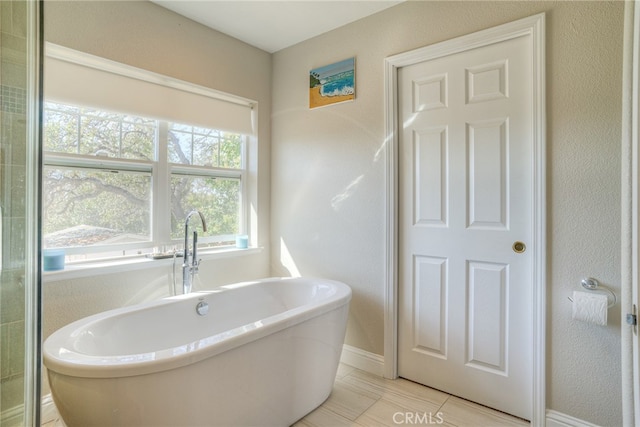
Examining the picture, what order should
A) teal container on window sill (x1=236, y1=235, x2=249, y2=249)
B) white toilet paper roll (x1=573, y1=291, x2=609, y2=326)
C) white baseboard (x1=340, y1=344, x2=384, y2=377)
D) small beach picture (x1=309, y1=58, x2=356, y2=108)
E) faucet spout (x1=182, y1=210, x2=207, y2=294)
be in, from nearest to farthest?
white toilet paper roll (x1=573, y1=291, x2=609, y2=326) → faucet spout (x1=182, y1=210, x2=207, y2=294) → white baseboard (x1=340, y1=344, x2=384, y2=377) → small beach picture (x1=309, y1=58, x2=356, y2=108) → teal container on window sill (x1=236, y1=235, x2=249, y2=249)

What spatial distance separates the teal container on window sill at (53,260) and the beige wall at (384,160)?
1560 mm

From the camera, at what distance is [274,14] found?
2.39 m

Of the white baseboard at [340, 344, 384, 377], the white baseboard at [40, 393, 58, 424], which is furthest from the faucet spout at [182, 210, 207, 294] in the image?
the white baseboard at [340, 344, 384, 377]

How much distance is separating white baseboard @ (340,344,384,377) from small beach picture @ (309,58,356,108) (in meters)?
1.89

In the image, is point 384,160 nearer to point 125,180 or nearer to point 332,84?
point 332,84

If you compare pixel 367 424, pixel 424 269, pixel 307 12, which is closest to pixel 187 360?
pixel 367 424

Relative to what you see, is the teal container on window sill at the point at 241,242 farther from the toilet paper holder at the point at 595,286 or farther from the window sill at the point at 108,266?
the toilet paper holder at the point at 595,286

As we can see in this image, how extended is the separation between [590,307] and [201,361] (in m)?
1.77

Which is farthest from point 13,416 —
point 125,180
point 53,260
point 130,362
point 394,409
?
point 394,409

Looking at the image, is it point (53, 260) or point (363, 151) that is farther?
point (363, 151)

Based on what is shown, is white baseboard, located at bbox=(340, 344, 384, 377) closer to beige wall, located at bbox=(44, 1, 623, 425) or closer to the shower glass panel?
beige wall, located at bbox=(44, 1, 623, 425)

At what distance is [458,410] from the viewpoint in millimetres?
1966

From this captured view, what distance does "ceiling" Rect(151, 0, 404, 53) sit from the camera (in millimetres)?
2256

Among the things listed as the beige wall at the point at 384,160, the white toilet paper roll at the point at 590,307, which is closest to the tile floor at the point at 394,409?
the beige wall at the point at 384,160
